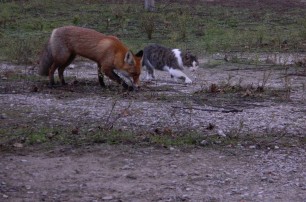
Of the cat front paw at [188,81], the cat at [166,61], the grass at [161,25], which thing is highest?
the cat at [166,61]

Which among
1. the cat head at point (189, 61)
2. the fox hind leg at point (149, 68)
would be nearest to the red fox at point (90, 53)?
the fox hind leg at point (149, 68)

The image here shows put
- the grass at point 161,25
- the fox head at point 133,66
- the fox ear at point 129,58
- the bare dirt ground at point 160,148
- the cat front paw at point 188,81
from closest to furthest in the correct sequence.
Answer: the bare dirt ground at point 160,148
the fox ear at point 129,58
the fox head at point 133,66
the cat front paw at point 188,81
the grass at point 161,25

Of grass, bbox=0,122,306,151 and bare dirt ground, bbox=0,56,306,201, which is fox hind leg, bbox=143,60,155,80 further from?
grass, bbox=0,122,306,151

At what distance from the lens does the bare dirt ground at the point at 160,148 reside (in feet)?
22.1

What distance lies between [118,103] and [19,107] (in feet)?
4.63

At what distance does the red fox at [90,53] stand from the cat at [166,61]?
6.05ft

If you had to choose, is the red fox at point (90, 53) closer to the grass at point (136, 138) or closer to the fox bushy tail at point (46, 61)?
the fox bushy tail at point (46, 61)

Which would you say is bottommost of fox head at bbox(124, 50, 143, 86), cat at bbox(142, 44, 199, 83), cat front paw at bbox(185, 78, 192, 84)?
cat front paw at bbox(185, 78, 192, 84)

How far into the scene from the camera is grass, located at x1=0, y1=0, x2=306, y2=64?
57.1 ft

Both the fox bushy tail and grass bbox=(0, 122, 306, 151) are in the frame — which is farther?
the fox bushy tail

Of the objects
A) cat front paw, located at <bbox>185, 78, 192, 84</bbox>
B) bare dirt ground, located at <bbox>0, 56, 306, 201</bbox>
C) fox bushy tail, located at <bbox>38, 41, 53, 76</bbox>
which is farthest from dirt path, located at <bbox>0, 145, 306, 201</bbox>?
cat front paw, located at <bbox>185, 78, 192, 84</bbox>

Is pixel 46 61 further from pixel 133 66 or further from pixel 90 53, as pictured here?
pixel 133 66

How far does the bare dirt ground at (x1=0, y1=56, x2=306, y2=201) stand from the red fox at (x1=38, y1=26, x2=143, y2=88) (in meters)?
0.34

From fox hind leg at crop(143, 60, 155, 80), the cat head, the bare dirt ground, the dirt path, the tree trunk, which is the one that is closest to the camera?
the dirt path
